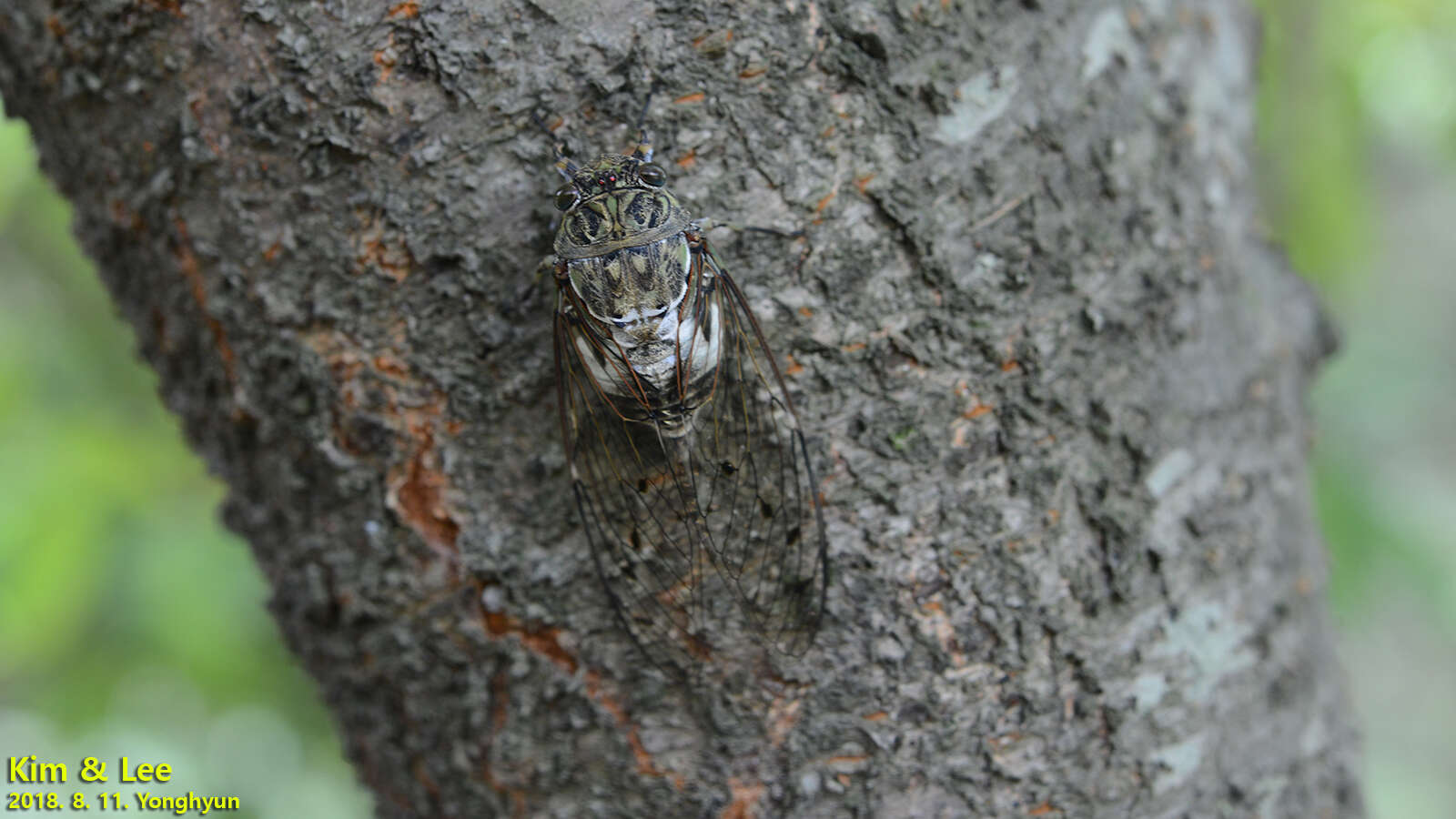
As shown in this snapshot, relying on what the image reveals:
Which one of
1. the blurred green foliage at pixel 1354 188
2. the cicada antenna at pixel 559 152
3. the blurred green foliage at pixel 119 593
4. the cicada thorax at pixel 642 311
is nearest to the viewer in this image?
the cicada antenna at pixel 559 152

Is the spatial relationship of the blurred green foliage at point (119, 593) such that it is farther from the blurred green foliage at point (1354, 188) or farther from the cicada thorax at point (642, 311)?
the blurred green foliage at point (1354, 188)

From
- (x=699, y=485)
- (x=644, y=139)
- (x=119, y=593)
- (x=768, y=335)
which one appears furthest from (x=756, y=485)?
(x=119, y=593)

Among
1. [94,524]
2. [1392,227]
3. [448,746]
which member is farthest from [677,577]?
[1392,227]

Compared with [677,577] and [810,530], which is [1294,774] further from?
[677,577]

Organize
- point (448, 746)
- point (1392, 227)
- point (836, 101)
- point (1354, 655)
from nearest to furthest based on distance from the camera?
point (836, 101) → point (448, 746) → point (1354, 655) → point (1392, 227)

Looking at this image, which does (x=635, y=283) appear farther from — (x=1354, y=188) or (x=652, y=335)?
(x=1354, y=188)

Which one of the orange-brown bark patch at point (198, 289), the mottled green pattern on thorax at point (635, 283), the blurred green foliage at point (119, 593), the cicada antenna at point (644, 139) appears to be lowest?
the blurred green foliage at point (119, 593)

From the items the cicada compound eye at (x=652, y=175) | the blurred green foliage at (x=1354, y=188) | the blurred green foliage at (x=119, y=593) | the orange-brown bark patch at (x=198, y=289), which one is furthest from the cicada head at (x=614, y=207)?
the blurred green foliage at (x=1354, y=188)

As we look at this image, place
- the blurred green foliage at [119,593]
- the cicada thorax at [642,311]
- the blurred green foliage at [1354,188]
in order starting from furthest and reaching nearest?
1. the blurred green foliage at [1354,188]
2. the blurred green foliage at [119,593]
3. the cicada thorax at [642,311]
